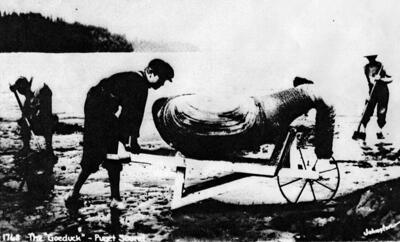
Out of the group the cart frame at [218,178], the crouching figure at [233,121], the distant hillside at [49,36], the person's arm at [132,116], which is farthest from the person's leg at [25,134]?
the crouching figure at [233,121]

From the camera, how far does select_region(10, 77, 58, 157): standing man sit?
464cm

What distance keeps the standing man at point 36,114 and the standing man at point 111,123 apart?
347 millimetres

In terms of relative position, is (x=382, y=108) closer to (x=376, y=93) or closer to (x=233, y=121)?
(x=376, y=93)

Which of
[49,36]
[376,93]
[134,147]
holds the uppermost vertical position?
[49,36]

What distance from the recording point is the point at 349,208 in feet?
15.9

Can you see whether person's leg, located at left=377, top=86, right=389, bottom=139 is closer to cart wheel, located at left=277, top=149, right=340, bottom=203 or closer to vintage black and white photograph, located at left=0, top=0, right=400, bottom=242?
vintage black and white photograph, located at left=0, top=0, right=400, bottom=242

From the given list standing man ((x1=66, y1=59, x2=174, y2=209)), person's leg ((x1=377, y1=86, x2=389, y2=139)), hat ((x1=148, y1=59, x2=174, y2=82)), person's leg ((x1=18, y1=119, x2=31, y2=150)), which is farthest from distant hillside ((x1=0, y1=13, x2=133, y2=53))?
person's leg ((x1=377, y1=86, x2=389, y2=139))

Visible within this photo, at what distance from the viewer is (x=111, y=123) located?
458 cm

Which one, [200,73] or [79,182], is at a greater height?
[200,73]

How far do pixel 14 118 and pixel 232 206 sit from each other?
7.32 feet

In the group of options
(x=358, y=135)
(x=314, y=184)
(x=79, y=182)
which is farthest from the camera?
(x=358, y=135)

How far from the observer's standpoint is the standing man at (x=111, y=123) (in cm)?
457

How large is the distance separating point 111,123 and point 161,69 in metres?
0.70
